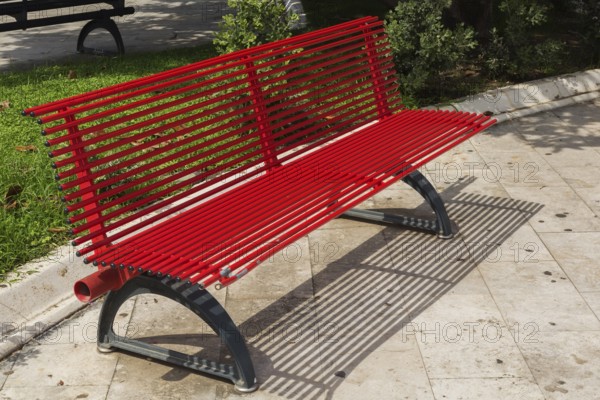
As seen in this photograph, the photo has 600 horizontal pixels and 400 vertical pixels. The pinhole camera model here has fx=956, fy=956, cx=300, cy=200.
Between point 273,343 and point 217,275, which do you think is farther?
point 273,343

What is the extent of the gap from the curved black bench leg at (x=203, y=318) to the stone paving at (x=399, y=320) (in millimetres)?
71

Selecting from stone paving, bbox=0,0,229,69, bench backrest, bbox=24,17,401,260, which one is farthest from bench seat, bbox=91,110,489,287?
stone paving, bbox=0,0,229,69

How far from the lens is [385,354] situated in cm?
501

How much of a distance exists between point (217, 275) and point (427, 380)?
1.25 meters

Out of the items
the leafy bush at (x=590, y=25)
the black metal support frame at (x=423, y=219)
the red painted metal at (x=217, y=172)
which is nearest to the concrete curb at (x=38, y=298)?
the red painted metal at (x=217, y=172)

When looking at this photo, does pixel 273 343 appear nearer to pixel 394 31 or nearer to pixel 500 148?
pixel 500 148

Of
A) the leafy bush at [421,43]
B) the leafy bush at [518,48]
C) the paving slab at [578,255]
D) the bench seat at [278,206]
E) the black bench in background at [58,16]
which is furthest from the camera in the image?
the black bench in background at [58,16]

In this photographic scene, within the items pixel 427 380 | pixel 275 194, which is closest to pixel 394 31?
pixel 275 194

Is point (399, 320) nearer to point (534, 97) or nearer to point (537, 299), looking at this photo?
point (537, 299)

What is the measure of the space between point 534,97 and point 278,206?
5194 mm

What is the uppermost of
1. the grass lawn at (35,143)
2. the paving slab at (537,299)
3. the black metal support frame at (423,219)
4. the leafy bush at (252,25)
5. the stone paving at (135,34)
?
the leafy bush at (252,25)

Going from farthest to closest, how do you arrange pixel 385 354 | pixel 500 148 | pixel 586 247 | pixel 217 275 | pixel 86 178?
1. pixel 500 148
2. pixel 586 247
3. pixel 385 354
4. pixel 86 178
5. pixel 217 275

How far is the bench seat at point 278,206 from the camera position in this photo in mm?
4438

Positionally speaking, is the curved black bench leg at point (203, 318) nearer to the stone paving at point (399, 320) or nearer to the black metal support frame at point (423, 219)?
the stone paving at point (399, 320)
